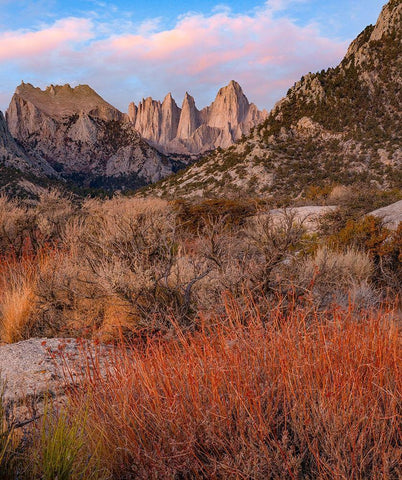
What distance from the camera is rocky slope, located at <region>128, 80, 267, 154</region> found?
12125 centimetres

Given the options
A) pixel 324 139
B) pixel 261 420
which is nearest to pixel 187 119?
pixel 324 139

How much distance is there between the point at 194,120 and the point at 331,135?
3830 inches

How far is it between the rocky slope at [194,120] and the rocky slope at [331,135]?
78.6 metres

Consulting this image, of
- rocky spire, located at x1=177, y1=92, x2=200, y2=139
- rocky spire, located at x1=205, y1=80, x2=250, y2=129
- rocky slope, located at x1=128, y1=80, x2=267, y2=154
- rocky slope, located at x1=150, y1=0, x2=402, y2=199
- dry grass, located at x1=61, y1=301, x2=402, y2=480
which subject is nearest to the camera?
dry grass, located at x1=61, y1=301, x2=402, y2=480

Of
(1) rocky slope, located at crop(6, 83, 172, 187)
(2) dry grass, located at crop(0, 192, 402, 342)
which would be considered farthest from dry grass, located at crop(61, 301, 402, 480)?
(1) rocky slope, located at crop(6, 83, 172, 187)

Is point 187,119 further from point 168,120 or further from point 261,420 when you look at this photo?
point 261,420

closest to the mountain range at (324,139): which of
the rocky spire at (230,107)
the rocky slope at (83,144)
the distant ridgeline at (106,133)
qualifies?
the rocky slope at (83,144)

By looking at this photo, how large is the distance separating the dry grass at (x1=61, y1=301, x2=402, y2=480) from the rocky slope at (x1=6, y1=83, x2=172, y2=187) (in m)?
99.4

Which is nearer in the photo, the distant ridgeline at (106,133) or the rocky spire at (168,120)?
the distant ridgeline at (106,133)

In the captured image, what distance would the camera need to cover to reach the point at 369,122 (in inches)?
1395

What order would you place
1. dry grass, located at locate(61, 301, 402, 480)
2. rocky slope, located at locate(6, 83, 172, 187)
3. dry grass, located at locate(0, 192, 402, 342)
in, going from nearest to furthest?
dry grass, located at locate(61, 301, 402, 480) < dry grass, located at locate(0, 192, 402, 342) < rocky slope, located at locate(6, 83, 172, 187)

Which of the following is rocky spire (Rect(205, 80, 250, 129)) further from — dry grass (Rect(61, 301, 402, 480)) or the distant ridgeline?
dry grass (Rect(61, 301, 402, 480))

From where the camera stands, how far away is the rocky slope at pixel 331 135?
32.3 meters

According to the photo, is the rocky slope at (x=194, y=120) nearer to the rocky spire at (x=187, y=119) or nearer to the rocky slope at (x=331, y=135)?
the rocky spire at (x=187, y=119)
